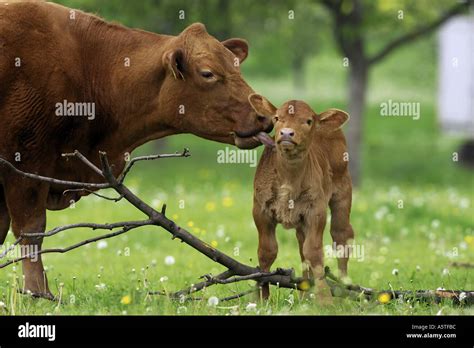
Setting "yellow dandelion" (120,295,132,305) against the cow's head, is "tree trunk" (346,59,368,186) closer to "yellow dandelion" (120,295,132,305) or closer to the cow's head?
the cow's head

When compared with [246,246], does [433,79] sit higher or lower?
higher

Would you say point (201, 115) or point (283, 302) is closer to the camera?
point (283, 302)

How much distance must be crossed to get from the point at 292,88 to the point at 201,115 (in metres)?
38.3

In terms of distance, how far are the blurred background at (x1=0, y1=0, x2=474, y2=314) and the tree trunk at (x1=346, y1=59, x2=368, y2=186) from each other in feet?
0.08

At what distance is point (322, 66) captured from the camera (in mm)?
51094

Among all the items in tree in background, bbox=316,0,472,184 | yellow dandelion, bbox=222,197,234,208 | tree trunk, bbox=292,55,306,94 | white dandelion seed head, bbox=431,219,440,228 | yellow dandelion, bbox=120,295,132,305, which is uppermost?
tree trunk, bbox=292,55,306,94

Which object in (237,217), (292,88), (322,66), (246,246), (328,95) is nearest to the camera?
(246,246)

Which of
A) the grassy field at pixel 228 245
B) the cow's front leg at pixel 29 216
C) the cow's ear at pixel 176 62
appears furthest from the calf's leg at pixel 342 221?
the cow's front leg at pixel 29 216

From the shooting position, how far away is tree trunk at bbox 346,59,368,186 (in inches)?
811

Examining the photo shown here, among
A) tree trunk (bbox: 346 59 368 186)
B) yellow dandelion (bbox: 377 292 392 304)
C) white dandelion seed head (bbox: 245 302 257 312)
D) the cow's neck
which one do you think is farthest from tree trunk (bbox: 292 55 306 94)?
white dandelion seed head (bbox: 245 302 257 312)

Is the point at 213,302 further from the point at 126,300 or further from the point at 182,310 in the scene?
the point at 126,300
